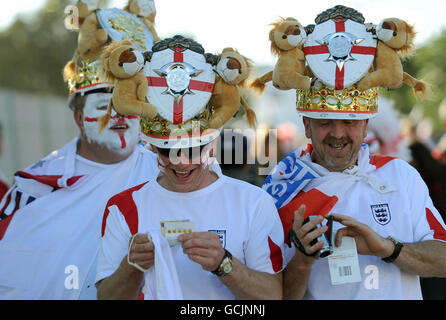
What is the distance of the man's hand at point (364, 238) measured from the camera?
104 inches

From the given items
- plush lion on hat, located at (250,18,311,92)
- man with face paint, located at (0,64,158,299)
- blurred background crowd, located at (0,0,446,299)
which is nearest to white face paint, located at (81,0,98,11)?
man with face paint, located at (0,64,158,299)

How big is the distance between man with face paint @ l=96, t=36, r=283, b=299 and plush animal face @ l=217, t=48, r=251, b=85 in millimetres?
69

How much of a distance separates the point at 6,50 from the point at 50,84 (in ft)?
5.79

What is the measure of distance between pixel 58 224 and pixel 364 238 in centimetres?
200

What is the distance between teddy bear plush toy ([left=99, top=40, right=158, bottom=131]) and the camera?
2645 millimetres

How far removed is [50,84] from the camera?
20.3 metres

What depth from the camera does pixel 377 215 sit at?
9.36ft

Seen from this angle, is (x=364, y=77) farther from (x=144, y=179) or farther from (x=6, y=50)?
(x=6, y=50)

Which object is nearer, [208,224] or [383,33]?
[208,224]

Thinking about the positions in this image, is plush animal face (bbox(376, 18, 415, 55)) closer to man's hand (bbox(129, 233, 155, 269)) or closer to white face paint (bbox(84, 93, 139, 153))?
man's hand (bbox(129, 233, 155, 269))

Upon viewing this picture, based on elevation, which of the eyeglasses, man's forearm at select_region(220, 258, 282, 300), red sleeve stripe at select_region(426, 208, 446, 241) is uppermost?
the eyeglasses

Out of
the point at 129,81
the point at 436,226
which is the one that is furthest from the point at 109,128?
the point at 436,226

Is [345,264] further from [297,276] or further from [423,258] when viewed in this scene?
[423,258]
